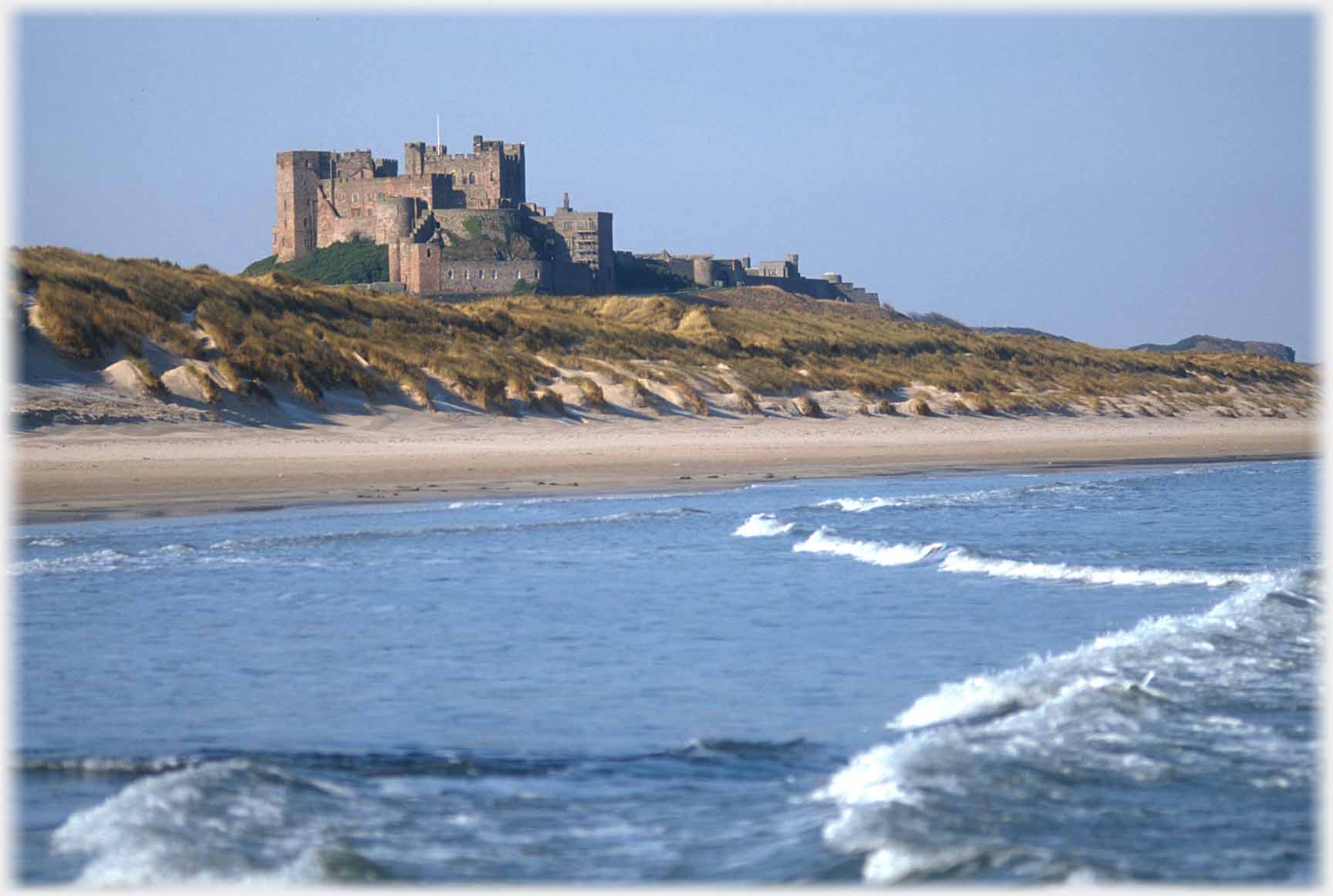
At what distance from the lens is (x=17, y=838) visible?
193 inches

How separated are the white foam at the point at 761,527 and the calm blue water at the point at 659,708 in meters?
0.52

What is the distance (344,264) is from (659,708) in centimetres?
6429

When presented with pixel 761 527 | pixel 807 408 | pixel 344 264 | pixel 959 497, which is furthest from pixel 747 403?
pixel 344 264

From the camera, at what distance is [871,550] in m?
12.0

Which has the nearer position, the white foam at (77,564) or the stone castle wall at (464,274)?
the white foam at (77,564)

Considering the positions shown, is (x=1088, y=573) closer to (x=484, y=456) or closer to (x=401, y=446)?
(x=484, y=456)

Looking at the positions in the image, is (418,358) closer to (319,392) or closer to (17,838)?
(319,392)

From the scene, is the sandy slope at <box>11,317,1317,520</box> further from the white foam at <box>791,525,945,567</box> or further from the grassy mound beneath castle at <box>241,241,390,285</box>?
the grassy mound beneath castle at <box>241,241,390,285</box>

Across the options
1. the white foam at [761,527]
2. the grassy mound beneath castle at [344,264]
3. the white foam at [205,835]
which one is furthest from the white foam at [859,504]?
the grassy mound beneath castle at [344,264]

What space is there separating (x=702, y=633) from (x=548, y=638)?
889mm

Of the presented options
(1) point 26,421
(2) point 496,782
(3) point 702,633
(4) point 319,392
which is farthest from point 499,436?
(2) point 496,782

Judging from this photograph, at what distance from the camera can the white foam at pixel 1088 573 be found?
10.7 metres

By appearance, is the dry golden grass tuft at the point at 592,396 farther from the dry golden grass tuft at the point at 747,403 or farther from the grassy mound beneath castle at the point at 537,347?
the dry golden grass tuft at the point at 747,403

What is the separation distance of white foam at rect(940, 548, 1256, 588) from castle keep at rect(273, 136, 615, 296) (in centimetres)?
5168
